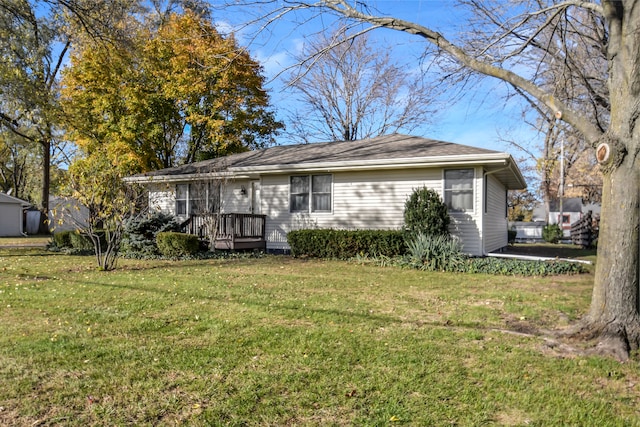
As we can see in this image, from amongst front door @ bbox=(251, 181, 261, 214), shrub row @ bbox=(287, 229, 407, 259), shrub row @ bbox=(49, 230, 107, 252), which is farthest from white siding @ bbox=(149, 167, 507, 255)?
shrub row @ bbox=(49, 230, 107, 252)

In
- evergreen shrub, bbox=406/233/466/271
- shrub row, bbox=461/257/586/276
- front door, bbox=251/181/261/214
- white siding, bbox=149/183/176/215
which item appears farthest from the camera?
white siding, bbox=149/183/176/215

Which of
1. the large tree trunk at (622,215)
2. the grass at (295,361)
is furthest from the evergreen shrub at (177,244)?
the large tree trunk at (622,215)

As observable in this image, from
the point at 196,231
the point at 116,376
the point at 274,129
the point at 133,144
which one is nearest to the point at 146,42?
the point at 133,144

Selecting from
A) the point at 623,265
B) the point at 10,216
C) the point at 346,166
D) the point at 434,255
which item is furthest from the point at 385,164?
the point at 10,216

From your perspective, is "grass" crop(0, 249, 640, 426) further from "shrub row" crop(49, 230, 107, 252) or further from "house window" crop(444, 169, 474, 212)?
"shrub row" crop(49, 230, 107, 252)

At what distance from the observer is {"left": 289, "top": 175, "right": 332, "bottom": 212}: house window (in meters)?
A: 14.3

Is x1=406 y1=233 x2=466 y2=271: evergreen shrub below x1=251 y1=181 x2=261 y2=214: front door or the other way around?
below

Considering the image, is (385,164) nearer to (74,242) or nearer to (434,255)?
(434,255)

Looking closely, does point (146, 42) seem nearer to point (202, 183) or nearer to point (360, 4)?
point (202, 183)

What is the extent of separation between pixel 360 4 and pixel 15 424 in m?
5.53

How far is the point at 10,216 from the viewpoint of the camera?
28.6 meters

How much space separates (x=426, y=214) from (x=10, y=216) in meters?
28.4

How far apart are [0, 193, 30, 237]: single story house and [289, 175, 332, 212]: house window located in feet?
75.5

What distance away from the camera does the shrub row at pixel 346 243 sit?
1211 centimetres
